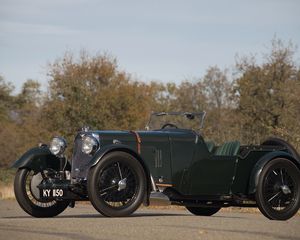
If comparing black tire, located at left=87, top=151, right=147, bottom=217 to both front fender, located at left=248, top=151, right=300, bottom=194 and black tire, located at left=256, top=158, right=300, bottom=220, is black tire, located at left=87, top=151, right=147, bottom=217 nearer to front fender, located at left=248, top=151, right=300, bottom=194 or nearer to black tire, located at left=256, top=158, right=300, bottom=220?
front fender, located at left=248, top=151, right=300, bottom=194

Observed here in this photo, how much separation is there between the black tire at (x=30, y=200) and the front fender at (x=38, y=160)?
14cm

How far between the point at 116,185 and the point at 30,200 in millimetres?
1797

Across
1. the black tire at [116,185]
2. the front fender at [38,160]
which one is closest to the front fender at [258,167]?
the black tire at [116,185]

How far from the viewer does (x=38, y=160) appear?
1288 centimetres

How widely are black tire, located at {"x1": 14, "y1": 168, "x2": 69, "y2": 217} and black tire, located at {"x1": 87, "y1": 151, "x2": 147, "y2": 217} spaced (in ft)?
4.64

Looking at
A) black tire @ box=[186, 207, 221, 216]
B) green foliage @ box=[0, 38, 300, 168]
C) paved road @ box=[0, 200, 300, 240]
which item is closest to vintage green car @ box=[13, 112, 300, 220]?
paved road @ box=[0, 200, 300, 240]

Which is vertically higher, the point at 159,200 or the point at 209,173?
the point at 209,173

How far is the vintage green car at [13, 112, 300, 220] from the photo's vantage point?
11.8 meters

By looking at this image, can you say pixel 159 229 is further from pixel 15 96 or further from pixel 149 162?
pixel 15 96

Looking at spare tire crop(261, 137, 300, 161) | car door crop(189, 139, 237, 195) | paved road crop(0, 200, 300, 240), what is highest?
spare tire crop(261, 137, 300, 161)

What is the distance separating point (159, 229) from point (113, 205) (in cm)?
238

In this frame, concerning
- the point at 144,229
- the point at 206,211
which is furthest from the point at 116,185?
the point at 206,211

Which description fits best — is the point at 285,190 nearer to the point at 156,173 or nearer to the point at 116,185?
the point at 156,173

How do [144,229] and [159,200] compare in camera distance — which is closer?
[144,229]
